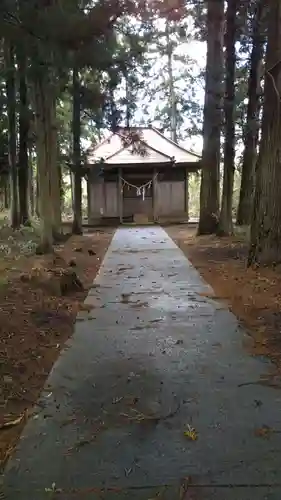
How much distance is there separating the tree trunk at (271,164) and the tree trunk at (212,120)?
6315mm

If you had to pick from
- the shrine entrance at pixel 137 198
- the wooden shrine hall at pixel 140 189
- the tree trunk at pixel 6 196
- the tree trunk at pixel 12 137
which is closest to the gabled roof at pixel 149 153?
the wooden shrine hall at pixel 140 189

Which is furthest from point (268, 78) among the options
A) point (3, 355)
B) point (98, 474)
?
point (98, 474)

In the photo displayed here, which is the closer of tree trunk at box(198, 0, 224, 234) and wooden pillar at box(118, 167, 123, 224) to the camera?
tree trunk at box(198, 0, 224, 234)

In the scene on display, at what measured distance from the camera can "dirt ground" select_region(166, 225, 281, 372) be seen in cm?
501

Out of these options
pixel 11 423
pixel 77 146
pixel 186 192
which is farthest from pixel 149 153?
pixel 11 423

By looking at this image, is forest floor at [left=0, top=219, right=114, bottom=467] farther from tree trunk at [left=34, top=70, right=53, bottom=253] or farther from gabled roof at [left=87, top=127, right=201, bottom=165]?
gabled roof at [left=87, top=127, right=201, bottom=165]

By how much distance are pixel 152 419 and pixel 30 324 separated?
2.73 m

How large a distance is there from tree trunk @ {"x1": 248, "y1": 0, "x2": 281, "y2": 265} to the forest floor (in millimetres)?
3053

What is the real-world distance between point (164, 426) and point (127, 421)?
233 mm

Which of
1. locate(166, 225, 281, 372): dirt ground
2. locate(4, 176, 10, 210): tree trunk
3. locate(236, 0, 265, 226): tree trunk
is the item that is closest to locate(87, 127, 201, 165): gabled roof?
locate(236, 0, 265, 226): tree trunk

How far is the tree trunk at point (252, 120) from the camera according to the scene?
49.0 feet

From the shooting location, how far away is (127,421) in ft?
10.5

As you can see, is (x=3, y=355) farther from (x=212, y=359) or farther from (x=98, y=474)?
(x=98, y=474)

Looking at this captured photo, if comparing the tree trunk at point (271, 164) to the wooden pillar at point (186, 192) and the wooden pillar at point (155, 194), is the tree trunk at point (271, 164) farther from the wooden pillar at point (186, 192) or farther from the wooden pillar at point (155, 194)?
the wooden pillar at point (186, 192)
